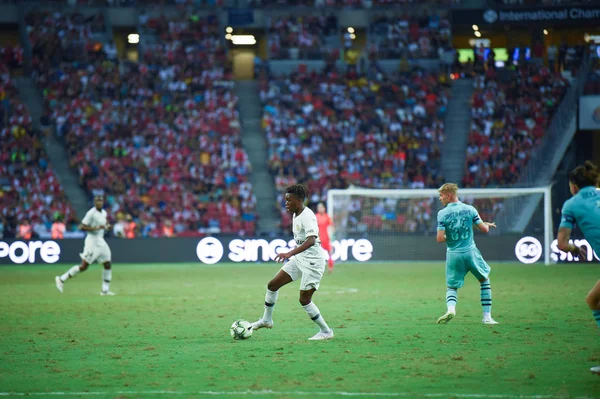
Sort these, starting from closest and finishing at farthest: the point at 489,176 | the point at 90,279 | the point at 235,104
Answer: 1. the point at 90,279
2. the point at 489,176
3. the point at 235,104

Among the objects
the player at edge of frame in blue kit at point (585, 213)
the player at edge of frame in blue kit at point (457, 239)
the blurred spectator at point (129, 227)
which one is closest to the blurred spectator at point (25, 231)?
the blurred spectator at point (129, 227)

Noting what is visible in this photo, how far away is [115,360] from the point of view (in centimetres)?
1109

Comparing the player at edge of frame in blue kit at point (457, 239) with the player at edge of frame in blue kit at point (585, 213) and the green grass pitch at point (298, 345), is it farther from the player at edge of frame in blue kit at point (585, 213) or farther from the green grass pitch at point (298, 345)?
the player at edge of frame in blue kit at point (585, 213)

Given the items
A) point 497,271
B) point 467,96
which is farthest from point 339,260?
point 467,96

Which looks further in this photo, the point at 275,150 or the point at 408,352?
the point at 275,150

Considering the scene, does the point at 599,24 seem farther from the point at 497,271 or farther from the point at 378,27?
the point at 497,271

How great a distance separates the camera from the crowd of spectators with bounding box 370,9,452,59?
4497 centimetres

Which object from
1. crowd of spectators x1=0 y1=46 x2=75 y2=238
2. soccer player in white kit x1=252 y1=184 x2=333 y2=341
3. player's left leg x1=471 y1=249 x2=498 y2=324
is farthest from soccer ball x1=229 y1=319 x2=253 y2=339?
crowd of spectators x1=0 y1=46 x2=75 y2=238

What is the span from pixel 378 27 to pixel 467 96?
6.19 m

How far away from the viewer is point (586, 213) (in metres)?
9.47

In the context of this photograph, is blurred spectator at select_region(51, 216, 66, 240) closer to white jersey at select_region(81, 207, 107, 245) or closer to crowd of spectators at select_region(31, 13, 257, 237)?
crowd of spectators at select_region(31, 13, 257, 237)

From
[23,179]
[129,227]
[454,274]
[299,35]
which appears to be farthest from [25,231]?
[454,274]

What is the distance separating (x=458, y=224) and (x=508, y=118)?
28018 millimetres

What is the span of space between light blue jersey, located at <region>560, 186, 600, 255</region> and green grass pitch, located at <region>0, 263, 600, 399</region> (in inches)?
59.8
